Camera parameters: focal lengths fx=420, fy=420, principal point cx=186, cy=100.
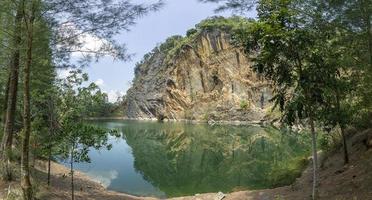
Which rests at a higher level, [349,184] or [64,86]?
[64,86]

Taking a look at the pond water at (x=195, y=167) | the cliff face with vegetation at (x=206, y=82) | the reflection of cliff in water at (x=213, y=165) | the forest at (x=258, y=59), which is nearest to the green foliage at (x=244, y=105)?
the cliff face with vegetation at (x=206, y=82)

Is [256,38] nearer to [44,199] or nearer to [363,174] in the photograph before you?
[363,174]

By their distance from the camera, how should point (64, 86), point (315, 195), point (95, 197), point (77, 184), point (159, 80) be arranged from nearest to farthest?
1. point (315, 195)
2. point (64, 86)
3. point (95, 197)
4. point (77, 184)
5. point (159, 80)

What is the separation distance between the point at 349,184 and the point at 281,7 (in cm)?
599

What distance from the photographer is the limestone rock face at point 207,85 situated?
102 m

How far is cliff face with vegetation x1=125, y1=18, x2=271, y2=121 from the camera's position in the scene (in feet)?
335

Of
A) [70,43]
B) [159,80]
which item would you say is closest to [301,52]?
[70,43]

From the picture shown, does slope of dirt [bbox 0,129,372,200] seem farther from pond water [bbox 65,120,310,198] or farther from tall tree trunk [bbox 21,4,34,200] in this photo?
tall tree trunk [bbox 21,4,34,200]

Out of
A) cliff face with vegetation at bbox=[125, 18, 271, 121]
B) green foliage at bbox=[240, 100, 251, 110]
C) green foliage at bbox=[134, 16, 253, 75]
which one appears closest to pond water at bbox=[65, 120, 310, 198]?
green foliage at bbox=[240, 100, 251, 110]

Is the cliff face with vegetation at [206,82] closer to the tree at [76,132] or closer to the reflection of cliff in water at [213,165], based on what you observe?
the reflection of cliff in water at [213,165]

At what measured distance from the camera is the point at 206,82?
10944 centimetres

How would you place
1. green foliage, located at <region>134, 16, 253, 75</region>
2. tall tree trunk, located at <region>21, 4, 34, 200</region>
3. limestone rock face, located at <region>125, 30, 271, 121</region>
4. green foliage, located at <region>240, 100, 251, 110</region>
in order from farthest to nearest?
1. green foliage, located at <region>134, 16, 253, 75</region>
2. limestone rock face, located at <region>125, 30, 271, 121</region>
3. green foliage, located at <region>240, 100, 251, 110</region>
4. tall tree trunk, located at <region>21, 4, 34, 200</region>

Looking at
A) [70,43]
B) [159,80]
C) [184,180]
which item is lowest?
[184,180]

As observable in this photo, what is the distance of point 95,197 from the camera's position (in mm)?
16656
